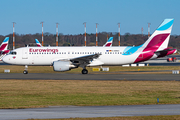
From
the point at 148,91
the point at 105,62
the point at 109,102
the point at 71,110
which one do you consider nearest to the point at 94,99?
the point at 109,102

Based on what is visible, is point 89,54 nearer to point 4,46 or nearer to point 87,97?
point 87,97

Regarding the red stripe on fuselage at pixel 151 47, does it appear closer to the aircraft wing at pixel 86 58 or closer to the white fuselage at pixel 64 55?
the white fuselage at pixel 64 55

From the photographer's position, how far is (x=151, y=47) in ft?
150

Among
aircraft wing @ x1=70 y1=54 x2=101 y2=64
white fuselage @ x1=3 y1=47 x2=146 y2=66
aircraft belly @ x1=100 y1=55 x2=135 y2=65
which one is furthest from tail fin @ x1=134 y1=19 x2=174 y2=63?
aircraft wing @ x1=70 y1=54 x2=101 y2=64

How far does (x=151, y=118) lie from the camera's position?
1438cm

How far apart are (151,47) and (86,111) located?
3110 centimetres

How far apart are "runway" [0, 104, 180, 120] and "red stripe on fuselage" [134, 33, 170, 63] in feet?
→ 88.9

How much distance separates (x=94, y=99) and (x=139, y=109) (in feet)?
16.4

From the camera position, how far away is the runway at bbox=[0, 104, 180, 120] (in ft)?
49.8

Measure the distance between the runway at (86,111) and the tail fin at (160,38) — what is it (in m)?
28.1

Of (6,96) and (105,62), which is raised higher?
(105,62)

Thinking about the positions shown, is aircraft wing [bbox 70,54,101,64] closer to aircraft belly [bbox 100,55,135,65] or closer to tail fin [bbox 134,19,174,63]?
aircraft belly [bbox 100,55,135,65]

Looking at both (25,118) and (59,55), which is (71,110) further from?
(59,55)

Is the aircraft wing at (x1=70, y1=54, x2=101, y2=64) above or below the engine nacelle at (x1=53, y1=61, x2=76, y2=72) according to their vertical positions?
above
